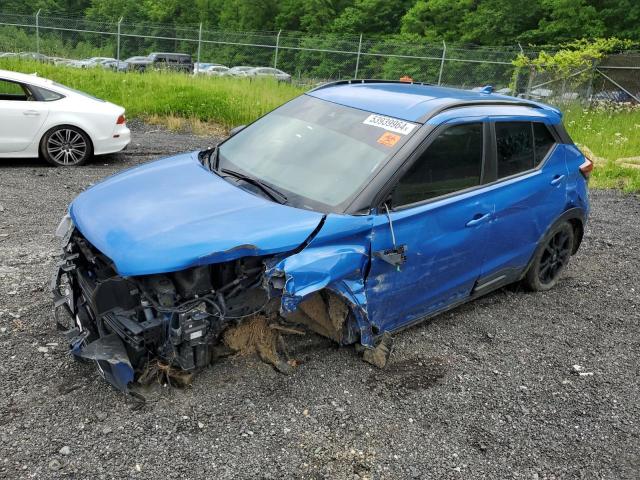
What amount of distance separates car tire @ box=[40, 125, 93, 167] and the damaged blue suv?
515 centimetres

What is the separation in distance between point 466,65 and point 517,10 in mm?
20291

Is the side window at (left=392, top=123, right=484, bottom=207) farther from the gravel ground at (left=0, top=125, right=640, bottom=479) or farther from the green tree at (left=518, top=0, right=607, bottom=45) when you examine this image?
the green tree at (left=518, top=0, right=607, bottom=45)

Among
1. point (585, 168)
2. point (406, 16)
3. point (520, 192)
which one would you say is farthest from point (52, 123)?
point (406, 16)

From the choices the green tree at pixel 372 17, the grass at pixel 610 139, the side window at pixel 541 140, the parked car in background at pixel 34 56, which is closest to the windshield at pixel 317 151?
the side window at pixel 541 140

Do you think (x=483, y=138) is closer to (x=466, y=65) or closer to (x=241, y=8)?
(x=466, y=65)

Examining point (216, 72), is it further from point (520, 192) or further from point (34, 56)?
point (520, 192)

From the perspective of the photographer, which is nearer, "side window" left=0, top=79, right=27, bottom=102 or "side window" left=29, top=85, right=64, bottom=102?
"side window" left=0, top=79, right=27, bottom=102

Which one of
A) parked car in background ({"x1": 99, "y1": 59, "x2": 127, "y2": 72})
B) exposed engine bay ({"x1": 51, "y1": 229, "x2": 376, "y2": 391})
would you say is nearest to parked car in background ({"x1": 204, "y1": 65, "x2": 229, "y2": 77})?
parked car in background ({"x1": 99, "y1": 59, "x2": 127, "y2": 72})

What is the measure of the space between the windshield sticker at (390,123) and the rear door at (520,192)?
2.66ft

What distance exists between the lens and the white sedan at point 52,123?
27.1ft

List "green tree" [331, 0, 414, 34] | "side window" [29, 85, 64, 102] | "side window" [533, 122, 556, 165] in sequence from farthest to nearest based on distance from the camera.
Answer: "green tree" [331, 0, 414, 34]
"side window" [29, 85, 64, 102]
"side window" [533, 122, 556, 165]

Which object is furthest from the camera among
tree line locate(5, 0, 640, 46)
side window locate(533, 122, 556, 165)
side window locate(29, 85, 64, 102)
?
tree line locate(5, 0, 640, 46)

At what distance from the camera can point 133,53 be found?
71.6 ft

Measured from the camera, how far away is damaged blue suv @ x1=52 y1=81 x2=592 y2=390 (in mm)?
3068
